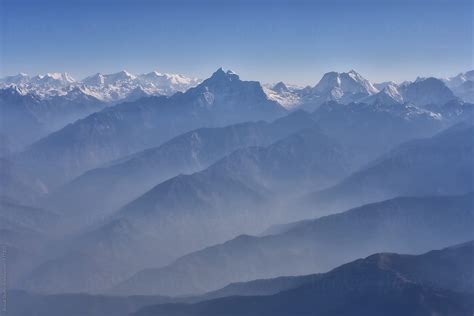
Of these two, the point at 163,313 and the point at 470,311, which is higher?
the point at 163,313

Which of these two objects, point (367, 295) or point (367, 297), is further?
point (367, 295)

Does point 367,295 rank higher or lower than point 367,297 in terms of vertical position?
higher

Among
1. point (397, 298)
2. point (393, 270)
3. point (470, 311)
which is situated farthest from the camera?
point (393, 270)

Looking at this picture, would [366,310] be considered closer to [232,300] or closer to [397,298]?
[397,298]

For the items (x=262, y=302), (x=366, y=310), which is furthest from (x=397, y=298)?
(x=262, y=302)

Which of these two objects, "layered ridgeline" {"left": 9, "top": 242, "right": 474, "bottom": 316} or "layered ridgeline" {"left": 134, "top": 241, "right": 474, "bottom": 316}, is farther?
"layered ridgeline" {"left": 9, "top": 242, "right": 474, "bottom": 316}

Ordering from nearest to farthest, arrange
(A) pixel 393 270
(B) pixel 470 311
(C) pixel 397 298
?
(B) pixel 470 311 → (C) pixel 397 298 → (A) pixel 393 270

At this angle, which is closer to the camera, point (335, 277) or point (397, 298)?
point (397, 298)

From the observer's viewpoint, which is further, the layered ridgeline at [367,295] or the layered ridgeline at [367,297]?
the layered ridgeline at [367,295]
